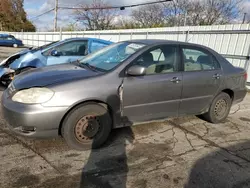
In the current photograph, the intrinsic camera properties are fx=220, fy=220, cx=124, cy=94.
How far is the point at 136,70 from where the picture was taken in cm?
317

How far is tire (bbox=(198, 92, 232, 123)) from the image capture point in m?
4.37

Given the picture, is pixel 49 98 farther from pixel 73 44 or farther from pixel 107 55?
pixel 73 44

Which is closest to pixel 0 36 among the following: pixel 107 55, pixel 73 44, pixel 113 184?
pixel 73 44

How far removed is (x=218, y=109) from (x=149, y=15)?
32.7m

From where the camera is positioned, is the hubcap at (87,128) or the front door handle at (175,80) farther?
the front door handle at (175,80)

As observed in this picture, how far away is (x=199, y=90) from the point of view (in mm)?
3969

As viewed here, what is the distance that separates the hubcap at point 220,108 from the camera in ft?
14.5

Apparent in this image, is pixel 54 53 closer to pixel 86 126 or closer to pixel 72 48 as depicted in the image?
pixel 72 48

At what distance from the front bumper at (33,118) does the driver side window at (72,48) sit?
12.3 ft

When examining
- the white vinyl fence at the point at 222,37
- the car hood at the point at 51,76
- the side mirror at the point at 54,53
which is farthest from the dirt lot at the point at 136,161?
the white vinyl fence at the point at 222,37

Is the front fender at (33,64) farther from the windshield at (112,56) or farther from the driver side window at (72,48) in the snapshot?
the windshield at (112,56)

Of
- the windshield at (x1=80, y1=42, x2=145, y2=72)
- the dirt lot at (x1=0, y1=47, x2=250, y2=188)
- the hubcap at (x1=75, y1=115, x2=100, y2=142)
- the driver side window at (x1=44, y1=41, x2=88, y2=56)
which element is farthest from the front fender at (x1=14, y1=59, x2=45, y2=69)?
the hubcap at (x1=75, y1=115, x2=100, y2=142)

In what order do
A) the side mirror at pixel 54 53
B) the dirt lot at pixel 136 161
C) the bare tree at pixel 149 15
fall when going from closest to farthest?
the dirt lot at pixel 136 161 < the side mirror at pixel 54 53 < the bare tree at pixel 149 15

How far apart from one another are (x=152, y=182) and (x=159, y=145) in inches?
38.1
